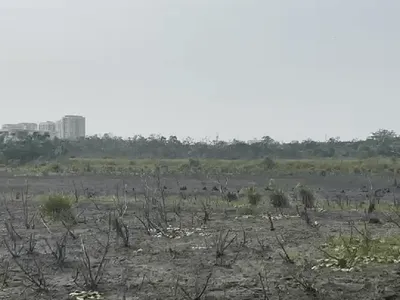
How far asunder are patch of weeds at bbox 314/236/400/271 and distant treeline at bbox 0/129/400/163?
56.1 m

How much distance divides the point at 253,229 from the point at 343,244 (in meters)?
3.70

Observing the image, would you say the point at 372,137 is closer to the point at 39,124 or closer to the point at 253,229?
the point at 253,229

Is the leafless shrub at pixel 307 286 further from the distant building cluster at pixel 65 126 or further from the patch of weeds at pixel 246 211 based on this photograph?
the distant building cluster at pixel 65 126

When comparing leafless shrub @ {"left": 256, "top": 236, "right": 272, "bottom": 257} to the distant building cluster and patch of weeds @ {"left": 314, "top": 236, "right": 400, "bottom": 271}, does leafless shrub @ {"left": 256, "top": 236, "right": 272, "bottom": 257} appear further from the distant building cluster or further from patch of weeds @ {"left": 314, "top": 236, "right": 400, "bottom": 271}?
the distant building cluster

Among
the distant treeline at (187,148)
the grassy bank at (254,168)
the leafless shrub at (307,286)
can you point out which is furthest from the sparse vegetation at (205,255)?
the distant treeline at (187,148)

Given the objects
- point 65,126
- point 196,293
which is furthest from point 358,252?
point 65,126

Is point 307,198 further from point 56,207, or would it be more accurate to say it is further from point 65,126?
point 65,126

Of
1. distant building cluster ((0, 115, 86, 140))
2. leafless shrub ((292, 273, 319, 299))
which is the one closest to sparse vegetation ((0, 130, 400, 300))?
leafless shrub ((292, 273, 319, 299))

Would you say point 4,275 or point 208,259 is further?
point 208,259

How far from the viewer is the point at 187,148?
80.6m

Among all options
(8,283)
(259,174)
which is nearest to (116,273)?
(8,283)

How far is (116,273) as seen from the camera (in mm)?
10211

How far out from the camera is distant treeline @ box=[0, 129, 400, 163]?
68.5 meters

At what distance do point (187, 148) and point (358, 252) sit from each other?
70.4 m
